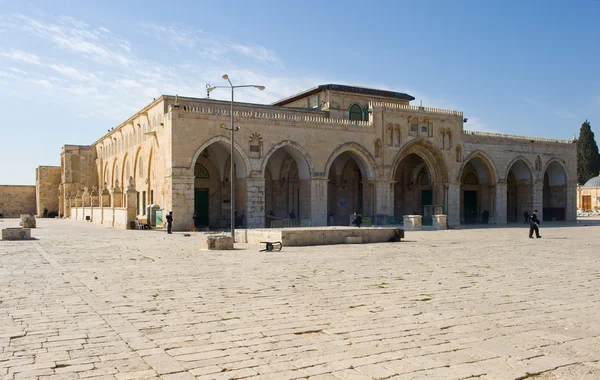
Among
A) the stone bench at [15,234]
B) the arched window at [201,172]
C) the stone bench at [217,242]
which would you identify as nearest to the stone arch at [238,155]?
the arched window at [201,172]

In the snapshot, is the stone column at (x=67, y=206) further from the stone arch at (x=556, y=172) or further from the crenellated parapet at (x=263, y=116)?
the stone arch at (x=556, y=172)

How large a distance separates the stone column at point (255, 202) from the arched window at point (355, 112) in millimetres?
10166

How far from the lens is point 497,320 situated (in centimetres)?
673

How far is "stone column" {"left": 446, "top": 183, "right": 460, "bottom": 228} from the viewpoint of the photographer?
119ft

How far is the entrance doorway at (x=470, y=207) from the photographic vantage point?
132 feet

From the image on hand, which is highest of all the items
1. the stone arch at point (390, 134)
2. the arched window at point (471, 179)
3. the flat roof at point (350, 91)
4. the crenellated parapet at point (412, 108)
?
the flat roof at point (350, 91)

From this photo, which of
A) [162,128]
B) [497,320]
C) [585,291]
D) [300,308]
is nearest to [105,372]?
[300,308]

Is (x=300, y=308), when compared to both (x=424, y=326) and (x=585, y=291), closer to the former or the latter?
(x=424, y=326)

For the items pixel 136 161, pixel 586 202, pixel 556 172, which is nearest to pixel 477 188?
→ pixel 556 172

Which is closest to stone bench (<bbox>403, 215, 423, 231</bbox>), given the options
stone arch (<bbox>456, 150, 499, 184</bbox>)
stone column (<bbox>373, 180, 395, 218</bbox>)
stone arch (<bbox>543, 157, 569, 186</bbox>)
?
stone column (<bbox>373, 180, 395, 218</bbox>)

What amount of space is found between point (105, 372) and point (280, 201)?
30939 mm

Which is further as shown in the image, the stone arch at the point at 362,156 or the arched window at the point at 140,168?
the arched window at the point at 140,168

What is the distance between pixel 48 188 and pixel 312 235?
4512 cm

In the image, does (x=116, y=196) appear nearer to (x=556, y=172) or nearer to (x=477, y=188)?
(x=477, y=188)
